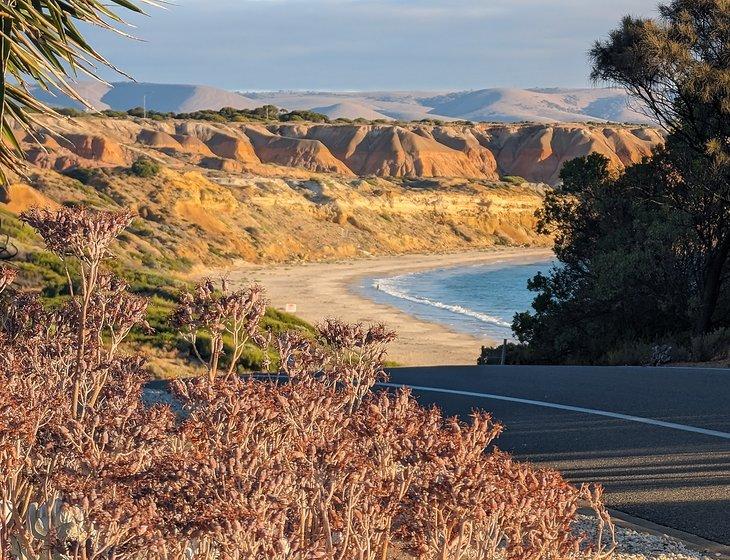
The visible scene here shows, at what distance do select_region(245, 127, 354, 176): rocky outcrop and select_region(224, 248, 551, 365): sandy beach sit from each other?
29.0 metres

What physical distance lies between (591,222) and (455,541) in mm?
19824

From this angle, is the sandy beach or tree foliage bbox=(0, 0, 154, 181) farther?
the sandy beach

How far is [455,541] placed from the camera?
176 inches

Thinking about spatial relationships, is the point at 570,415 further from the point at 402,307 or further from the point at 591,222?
the point at 402,307

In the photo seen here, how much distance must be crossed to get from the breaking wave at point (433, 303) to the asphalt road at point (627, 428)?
102ft

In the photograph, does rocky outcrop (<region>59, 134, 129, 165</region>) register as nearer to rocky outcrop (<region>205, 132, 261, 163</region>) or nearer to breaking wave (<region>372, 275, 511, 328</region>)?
rocky outcrop (<region>205, 132, 261, 163</region>)

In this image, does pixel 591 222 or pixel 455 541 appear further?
pixel 591 222

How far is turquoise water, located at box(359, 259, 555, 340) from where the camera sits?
148 feet

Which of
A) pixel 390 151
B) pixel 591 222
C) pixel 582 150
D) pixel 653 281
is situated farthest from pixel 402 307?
pixel 582 150

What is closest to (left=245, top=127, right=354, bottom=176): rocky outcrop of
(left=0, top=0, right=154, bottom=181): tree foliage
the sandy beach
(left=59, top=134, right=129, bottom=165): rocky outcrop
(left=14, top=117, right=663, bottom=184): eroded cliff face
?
(left=14, top=117, right=663, bottom=184): eroded cliff face

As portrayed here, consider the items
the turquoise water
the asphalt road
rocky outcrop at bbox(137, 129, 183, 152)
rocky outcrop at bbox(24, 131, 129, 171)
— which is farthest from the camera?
rocky outcrop at bbox(137, 129, 183, 152)

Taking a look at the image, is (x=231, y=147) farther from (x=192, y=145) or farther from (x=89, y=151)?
(x=89, y=151)

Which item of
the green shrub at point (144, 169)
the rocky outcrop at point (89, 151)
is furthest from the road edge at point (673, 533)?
the rocky outcrop at point (89, 151)

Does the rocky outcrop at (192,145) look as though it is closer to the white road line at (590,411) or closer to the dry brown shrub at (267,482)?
the white road line at (590,411)
